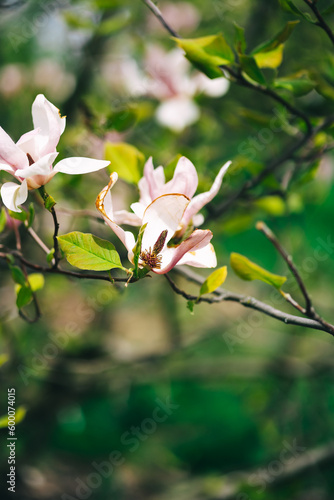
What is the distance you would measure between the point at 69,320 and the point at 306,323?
5.64 feet

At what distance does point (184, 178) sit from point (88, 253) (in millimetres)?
113

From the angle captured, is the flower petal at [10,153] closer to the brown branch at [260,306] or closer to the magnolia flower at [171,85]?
the brown branch at [260,306]

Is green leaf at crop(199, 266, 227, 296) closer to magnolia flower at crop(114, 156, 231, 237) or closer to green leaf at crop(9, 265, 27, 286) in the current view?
magnolia flower at crop(114, 156, 231, 237)

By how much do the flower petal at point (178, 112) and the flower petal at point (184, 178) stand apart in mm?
507

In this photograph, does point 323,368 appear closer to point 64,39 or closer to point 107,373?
point 107,373

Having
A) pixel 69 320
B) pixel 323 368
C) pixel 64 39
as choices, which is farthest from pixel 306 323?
pixel 69 320

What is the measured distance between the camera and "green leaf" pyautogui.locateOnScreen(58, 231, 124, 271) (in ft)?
1.30

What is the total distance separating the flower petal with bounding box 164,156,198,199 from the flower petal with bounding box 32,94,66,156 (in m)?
0.11

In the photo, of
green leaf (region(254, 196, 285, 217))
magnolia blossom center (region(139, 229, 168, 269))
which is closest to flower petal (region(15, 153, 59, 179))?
magnolia blossom center (region(139, 229, 168, 269))

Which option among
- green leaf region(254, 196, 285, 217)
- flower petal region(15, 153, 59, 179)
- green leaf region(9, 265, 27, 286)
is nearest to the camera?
flower petal region(15, 153, 59, 179)

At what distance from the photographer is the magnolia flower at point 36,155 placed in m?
0.38

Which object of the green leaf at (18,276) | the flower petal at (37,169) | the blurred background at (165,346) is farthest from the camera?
the blurred background at (165,346)

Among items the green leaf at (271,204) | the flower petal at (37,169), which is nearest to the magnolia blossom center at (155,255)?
the flower petal at (37,169)

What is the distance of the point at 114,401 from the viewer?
5.07ft
